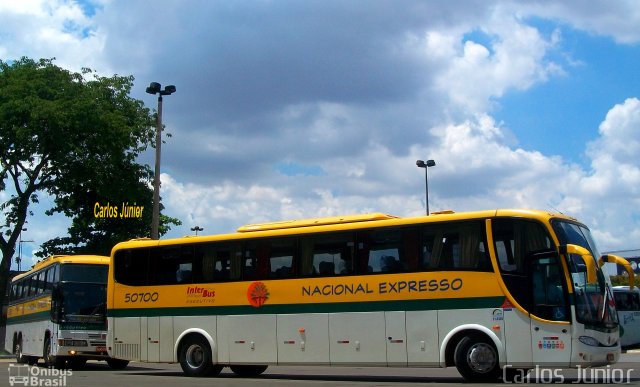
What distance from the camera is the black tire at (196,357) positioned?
19.8 metres

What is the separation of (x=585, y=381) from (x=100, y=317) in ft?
47.1

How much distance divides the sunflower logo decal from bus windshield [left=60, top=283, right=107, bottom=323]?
23.1 feet

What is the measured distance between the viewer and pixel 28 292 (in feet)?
89.5

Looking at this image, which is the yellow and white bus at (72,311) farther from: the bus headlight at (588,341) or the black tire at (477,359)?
the bus headlight at (588,341)

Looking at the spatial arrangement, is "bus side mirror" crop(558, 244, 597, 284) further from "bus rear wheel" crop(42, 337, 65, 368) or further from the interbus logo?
"bus rear wheel" crop(42, 337, 65, 368)

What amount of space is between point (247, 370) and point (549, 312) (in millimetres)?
8843

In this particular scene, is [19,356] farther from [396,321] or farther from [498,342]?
[498,342]

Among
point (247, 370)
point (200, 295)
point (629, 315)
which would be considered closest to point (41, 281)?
point (200, 295)

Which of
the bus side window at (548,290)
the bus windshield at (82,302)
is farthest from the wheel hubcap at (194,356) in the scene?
the bus side window at (548,290)

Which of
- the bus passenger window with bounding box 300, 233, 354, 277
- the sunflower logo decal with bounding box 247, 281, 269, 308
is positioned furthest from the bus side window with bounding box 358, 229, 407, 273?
the sunflower logo decal with bounding box 247, 281, 269, 308

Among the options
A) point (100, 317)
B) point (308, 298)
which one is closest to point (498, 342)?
point (308, 298)

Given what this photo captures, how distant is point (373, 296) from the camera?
17.2m

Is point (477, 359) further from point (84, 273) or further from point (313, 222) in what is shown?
point (84, 273)

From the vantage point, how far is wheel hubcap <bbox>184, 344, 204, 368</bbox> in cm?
2005
